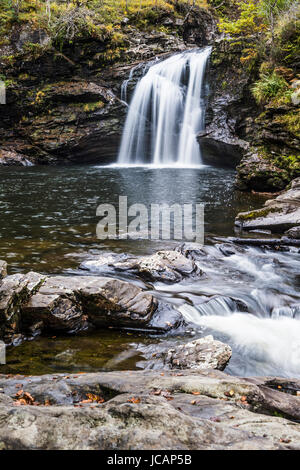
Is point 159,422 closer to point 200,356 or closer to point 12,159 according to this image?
point 200,356

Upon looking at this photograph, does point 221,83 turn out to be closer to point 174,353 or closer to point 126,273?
point 126,273

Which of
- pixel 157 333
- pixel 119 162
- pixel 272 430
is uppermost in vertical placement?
pixel 119 162

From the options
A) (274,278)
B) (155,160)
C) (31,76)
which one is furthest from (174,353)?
(31,76)

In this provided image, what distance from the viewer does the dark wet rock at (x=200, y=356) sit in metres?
3.87

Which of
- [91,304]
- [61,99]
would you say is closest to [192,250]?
[91,304]

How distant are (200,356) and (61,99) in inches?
946

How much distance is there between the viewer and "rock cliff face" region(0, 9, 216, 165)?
23734 mm

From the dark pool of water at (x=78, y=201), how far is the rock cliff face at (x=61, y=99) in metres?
2.45

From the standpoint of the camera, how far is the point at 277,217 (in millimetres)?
9445

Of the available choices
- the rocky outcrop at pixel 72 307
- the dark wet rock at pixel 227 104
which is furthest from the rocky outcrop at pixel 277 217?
the dark wet rock at pixel 227 104

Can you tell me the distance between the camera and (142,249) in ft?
27.5

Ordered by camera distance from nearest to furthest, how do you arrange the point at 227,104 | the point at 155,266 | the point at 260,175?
1. the point at 155,266
2. the point at 260,175
3. the point at 227,104

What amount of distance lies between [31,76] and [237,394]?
2661 cm

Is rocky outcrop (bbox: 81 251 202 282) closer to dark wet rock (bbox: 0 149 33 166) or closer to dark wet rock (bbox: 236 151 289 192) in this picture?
dark wet rock (bbox: 236 151 289 192)
